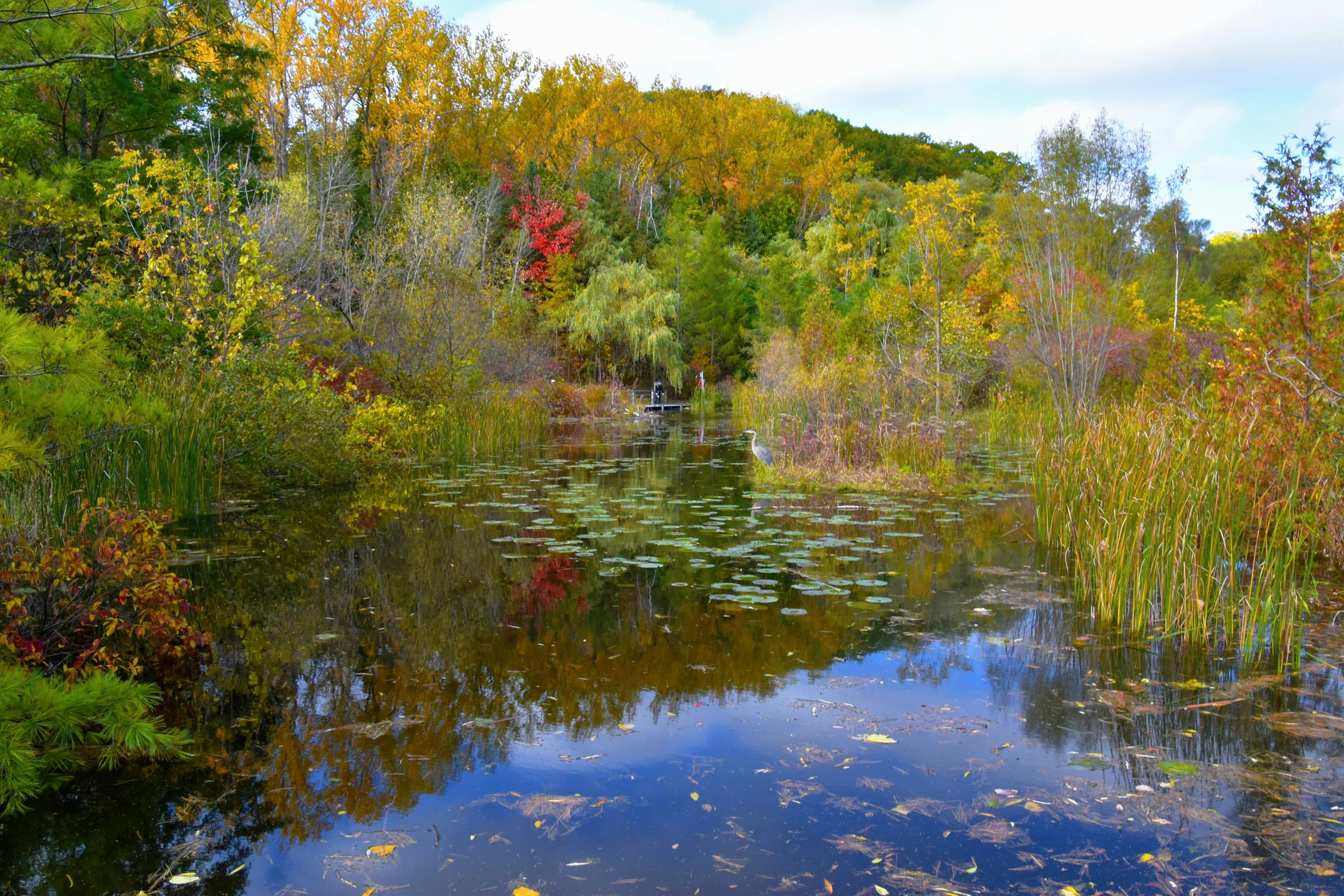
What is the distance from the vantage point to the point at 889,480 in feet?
35.9

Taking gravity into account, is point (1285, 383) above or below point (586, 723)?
above

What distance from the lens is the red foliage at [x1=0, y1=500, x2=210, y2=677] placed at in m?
3.71

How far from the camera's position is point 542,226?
105 feet

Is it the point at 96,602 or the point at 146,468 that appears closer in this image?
the point at 96,602

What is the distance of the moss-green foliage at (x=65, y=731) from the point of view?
3.04m

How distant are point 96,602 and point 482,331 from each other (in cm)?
1323

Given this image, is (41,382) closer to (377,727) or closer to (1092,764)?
(377,727)

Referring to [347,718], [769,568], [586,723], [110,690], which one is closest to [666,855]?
[586,723]

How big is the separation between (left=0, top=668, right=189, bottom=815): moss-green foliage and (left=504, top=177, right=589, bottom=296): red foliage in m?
28.8

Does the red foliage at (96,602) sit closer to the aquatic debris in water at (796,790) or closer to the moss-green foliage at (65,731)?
the moss-green foliage at (65,731)

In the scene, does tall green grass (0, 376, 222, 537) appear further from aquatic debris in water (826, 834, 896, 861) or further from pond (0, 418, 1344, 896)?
aquatic debris in water (826, 834, 896, 861)

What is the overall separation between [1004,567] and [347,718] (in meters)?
4.94

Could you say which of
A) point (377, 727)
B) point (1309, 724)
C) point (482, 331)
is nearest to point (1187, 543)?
point (1309, 724)

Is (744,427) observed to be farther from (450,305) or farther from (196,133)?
(196,133)
